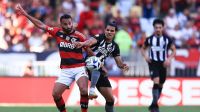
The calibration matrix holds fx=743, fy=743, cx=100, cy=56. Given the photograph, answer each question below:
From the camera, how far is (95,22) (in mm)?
23906

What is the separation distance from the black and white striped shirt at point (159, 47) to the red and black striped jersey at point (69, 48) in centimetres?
329

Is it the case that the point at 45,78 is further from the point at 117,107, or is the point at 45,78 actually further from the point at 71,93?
the point at 117,107

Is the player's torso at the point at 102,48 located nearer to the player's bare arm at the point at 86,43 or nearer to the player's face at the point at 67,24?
the player's bare arm at the point at 86,43

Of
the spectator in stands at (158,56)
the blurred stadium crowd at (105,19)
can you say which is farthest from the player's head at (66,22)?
the blurred stadium crowd at (105,19)

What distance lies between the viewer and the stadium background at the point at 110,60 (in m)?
19.7

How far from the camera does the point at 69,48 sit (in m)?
13.9

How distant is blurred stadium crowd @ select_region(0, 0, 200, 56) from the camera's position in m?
22.7

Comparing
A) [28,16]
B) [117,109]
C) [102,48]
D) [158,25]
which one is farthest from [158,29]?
[28,16]

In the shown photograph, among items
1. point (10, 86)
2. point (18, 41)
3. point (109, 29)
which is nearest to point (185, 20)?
point (18, 41)

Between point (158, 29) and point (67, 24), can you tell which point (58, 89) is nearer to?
point (67, 24)

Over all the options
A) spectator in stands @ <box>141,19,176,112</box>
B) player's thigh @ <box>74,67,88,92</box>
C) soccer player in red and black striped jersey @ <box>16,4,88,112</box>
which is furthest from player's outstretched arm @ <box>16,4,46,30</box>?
spectator in stands @ <box>141,19,176,112</box>

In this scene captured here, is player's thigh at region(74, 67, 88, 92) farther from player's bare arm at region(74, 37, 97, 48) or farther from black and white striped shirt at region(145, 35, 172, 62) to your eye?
black and white striped shirt at region(145, 35, 172, 62)

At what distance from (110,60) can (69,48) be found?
23.0 feet

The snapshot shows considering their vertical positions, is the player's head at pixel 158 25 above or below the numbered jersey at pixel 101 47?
above
